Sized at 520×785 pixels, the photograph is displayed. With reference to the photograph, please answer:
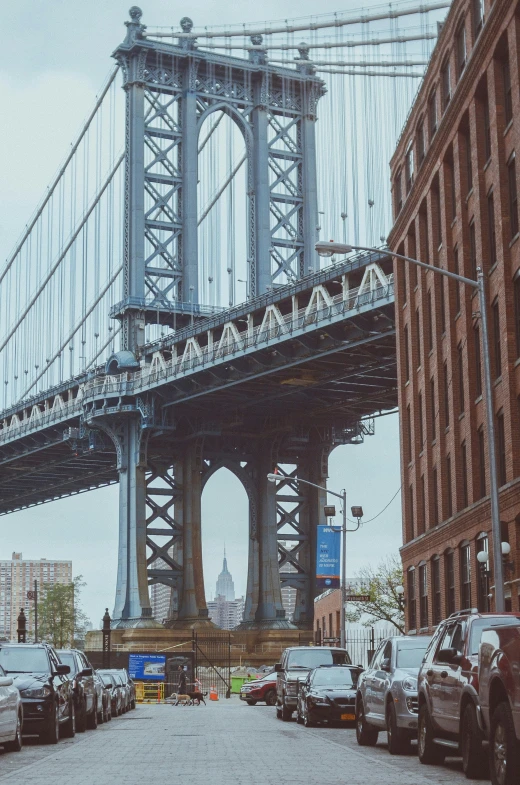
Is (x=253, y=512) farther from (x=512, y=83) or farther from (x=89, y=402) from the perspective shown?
(x=512, y=83)

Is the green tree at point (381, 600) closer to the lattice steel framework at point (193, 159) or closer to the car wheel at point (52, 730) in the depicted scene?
the lattice steel framework at point (193, 159)

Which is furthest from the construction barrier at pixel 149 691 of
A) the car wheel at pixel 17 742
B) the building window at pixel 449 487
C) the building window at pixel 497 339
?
the car wheel at pixel 17 742

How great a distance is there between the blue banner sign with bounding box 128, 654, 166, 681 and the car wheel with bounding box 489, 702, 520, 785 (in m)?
56.8

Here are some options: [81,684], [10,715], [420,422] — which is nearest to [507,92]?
[420,422]

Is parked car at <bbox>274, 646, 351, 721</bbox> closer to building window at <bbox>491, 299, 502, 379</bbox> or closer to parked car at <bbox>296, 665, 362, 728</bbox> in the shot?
parked car at <bbox>296, 665, 362, 728</bbox>

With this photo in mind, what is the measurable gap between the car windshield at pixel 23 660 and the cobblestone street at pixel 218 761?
1.30 metres

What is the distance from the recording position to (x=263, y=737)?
2741 centimetres

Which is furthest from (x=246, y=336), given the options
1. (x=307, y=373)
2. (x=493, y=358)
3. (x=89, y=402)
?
(x=493, y=358)

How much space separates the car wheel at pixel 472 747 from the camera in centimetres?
1667

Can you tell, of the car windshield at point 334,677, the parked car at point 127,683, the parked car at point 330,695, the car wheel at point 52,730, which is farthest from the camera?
the parked car at point 127,683

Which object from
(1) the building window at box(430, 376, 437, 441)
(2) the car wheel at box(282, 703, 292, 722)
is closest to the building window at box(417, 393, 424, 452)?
(1) the building window at box(430, 376, 437, 441)

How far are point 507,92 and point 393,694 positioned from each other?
22633mm

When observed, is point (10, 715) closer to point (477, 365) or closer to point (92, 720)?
point (92, 720)

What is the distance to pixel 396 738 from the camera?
21891 millimetres
